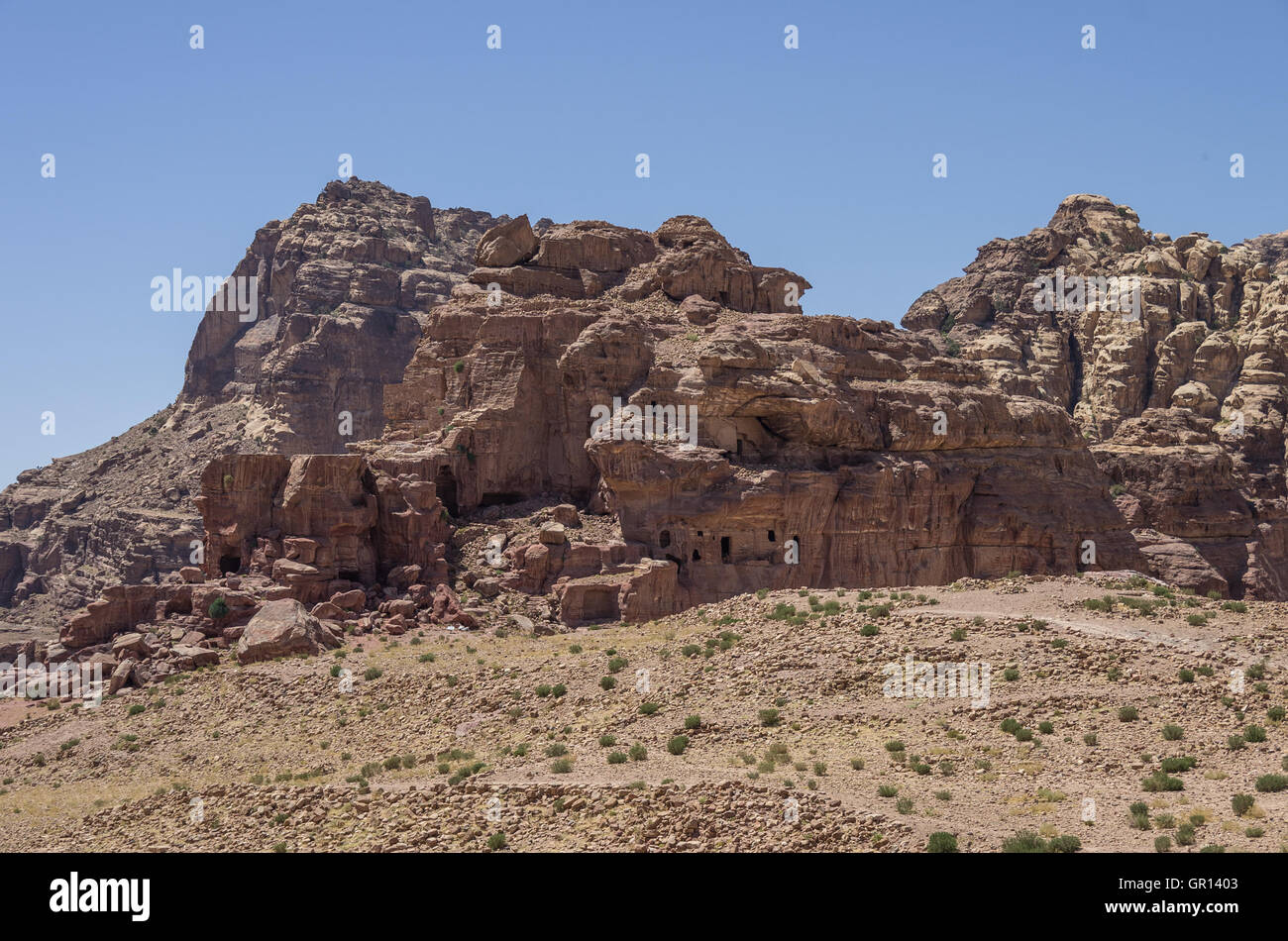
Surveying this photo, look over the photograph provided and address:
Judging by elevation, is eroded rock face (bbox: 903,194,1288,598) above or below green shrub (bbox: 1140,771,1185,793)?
above

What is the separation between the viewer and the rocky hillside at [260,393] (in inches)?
4417

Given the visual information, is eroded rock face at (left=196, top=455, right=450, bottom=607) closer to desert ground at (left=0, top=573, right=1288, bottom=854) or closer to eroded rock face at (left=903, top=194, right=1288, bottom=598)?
desert ground at (left=0, top=573, right=1288, bottom=854)

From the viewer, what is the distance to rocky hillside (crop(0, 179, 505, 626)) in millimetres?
112188

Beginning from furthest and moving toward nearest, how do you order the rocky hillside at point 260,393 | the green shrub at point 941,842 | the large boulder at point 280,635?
the rocky hillside at point 260,393 < the large boulder at point 280,635 < the green shrub at point 941,842

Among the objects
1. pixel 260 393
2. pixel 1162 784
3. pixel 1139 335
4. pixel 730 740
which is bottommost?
pixel 730 740

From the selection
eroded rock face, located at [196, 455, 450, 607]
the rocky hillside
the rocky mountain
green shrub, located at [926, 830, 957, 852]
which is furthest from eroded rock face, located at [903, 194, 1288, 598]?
green shrub, located at [926, 830, 957, 852]

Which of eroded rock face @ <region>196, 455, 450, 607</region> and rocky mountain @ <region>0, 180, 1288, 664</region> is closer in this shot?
eroded rock face @ <region>196, 455, 450, 607</region>

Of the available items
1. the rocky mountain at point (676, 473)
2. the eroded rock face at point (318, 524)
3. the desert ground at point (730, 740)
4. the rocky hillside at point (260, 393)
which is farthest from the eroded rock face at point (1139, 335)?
the rocky hillside at point (260, 393)

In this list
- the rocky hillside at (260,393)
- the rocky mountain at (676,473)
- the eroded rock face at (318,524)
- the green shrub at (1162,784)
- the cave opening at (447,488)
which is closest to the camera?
the green shrub at (1162,784)

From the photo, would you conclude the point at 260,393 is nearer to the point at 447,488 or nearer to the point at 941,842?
the point at 447,488

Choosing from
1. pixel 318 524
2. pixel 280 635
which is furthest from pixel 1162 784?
pixel 318 524

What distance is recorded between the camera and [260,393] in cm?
12625

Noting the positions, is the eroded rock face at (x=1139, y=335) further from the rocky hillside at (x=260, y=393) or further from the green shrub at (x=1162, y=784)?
the green shrub at (x=1162, y=784)
